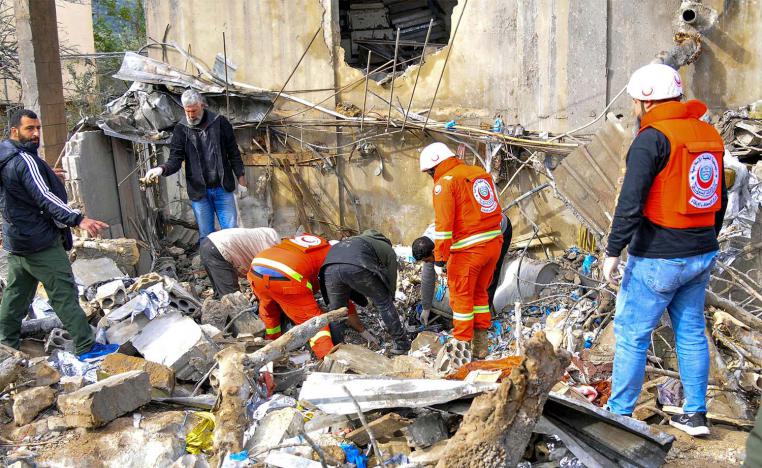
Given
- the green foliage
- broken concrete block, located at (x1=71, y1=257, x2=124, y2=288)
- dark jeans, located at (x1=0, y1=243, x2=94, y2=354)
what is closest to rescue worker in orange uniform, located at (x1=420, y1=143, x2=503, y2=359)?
dark jeans, located at (x1=0, y1=243, x2=94, y2=354)

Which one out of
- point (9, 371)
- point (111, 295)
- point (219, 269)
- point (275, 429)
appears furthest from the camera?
point (219, 269)

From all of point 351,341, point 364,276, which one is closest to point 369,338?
point 351,341

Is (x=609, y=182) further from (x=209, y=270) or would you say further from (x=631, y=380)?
(x=209, y=270)

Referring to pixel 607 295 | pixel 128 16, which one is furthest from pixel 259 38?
pixel 128 16

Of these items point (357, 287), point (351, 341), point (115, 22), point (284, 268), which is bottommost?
point (351, 341)

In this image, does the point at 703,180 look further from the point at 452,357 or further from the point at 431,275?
the point at 431,275

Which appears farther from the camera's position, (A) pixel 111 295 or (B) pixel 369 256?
(A) pixel 111 295

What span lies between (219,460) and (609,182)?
13.2 feet

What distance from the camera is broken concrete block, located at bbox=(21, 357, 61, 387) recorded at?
14.6 ft

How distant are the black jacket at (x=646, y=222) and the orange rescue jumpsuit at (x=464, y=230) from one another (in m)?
1.63

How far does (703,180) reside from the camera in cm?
340

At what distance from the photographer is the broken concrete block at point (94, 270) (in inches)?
250

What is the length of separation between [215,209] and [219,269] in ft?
4.52

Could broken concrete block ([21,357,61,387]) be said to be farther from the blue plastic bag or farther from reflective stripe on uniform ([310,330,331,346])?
the blue plastic bag
